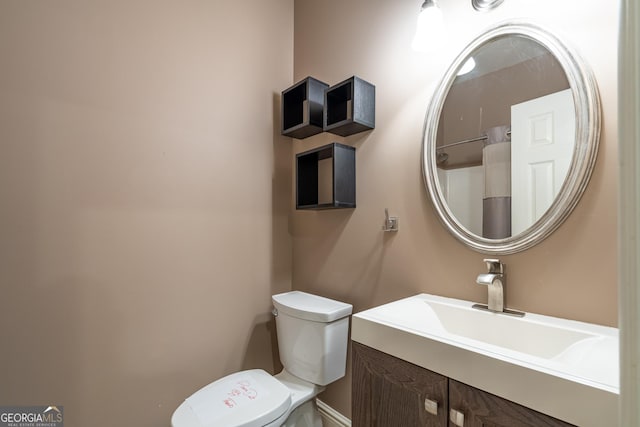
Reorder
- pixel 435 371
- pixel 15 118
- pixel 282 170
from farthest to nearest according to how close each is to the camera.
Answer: pixel 282 170
pixel 15 118
pixel 435 371

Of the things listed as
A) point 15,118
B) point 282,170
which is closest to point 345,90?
point 282,170

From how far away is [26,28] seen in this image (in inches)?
43.4

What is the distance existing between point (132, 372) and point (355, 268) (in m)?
1.09

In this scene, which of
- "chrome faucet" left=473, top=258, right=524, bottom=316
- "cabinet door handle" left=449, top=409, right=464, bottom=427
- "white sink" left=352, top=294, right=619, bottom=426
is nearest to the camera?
"white sink" left=352, top=294, right=619, bottom=426

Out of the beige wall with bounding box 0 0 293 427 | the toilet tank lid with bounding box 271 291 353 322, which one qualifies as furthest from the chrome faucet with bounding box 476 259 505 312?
the beige wall with bounding box 0 0 293 427

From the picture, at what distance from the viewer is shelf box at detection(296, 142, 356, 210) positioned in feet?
4.61

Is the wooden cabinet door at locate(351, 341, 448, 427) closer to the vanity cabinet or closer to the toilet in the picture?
the vanity cabinet

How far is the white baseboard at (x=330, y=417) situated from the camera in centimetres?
149

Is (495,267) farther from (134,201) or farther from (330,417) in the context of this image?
(134,201)

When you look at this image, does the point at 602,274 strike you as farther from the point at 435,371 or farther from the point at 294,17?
the point at 294,17

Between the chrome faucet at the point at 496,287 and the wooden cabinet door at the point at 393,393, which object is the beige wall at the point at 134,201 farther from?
the chrome faucet at the point at 496,287

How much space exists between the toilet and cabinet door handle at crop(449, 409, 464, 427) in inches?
25.8

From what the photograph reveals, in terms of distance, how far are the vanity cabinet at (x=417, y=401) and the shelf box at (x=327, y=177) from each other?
712mm

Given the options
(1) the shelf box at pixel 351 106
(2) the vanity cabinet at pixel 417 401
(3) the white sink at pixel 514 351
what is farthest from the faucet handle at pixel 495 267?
(1) the shelf box at pixel 351 106
